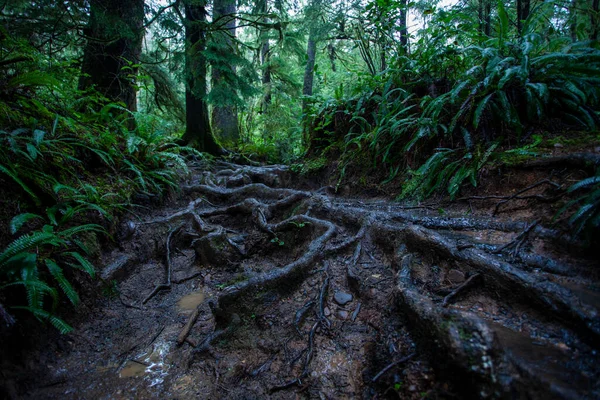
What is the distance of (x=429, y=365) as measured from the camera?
5.55 feet

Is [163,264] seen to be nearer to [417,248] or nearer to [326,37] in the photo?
[417,248]

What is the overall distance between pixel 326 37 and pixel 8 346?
10.3 metres

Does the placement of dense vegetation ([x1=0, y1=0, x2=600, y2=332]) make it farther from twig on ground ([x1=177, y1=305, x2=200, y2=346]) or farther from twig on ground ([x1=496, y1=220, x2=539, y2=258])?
twig on ground ([x1=177, y1=305, x2=200, y2=346])

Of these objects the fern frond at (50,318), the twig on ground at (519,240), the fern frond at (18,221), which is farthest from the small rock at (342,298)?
the fern frond at (18,221)

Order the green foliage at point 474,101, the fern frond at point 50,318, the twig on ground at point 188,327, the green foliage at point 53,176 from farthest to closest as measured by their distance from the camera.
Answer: the green foliage at point 474,101 → the twig on ground at point 188,327 → the green foliage at point 53,176 → the fern frond at point 50,318

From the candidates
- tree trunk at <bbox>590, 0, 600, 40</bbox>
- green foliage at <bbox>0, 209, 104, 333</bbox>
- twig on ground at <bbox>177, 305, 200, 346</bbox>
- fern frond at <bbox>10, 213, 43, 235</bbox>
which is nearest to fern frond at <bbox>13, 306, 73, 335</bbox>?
green foliage at <bbox>0, 209, 104, 333</bbox>

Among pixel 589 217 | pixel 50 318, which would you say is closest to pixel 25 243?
pixel 50 318

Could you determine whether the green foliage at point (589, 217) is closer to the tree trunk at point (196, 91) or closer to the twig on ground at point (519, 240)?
the twig on ground at point (519, 240)

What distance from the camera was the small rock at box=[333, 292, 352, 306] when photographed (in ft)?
8.98

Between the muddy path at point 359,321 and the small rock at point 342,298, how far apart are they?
11mm

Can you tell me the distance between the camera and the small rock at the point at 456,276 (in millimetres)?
2295

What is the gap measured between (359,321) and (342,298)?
0.33 m

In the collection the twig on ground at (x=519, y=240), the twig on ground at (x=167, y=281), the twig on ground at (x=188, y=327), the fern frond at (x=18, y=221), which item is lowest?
the twig on ground at (x=188, y=327)

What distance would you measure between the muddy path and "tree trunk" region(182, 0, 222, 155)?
4.67m
